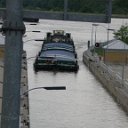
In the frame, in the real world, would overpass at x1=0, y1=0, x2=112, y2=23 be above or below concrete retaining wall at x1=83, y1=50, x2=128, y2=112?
above

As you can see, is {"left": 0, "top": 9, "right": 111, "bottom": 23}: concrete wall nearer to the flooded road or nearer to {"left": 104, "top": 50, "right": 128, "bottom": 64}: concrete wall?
the flooded road

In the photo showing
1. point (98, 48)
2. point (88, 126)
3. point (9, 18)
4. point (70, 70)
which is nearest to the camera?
point (9, 18)

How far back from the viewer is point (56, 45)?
37.7 m

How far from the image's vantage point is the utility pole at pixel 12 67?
3225 millimetres

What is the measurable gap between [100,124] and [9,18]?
1467 cm

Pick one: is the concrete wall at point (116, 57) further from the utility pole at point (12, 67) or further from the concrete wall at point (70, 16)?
the utility pole at point (12, 67)

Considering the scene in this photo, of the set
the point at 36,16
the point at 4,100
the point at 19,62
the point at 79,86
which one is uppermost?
the point at 36,16

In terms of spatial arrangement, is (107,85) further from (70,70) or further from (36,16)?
(36,16)

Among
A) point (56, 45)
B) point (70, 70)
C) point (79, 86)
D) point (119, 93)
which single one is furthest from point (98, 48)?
point (119, 93)

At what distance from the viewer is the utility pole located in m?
3.22

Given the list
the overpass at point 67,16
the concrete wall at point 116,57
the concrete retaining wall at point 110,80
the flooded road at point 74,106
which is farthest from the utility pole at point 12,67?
the concrete wall at point 116,57

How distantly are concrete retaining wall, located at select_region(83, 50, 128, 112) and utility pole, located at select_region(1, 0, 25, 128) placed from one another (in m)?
16.4

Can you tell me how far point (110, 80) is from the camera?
24734 millimetres

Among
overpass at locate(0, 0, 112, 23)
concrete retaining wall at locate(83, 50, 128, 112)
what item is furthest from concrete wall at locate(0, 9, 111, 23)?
concrete retaining wall at locate(83, 50, 128, 112)
